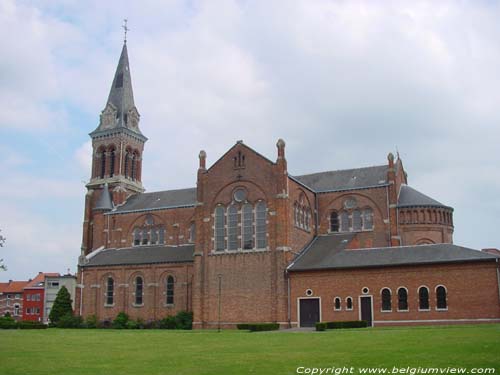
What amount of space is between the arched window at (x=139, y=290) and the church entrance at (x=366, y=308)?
2607cm

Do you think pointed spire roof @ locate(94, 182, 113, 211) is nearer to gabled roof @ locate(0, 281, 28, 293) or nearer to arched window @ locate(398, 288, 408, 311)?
arched window @ locate(398, 288, 408, 311)

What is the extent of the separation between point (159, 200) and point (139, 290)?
13.5 meters

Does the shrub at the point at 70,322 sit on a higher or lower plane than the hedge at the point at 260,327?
lower

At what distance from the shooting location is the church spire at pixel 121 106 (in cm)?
8412

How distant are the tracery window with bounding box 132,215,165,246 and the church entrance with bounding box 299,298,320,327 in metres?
24.7

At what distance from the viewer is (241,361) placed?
20.8m

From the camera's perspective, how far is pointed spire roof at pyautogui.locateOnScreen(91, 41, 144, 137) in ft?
276

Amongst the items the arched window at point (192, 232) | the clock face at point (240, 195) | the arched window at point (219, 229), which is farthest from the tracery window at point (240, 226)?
the arched window at point (192, 232)

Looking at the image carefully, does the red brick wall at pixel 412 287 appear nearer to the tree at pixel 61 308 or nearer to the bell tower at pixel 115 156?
the tree at pixel 61 308

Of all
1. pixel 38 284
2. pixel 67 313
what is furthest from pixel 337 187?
pixel 38 284

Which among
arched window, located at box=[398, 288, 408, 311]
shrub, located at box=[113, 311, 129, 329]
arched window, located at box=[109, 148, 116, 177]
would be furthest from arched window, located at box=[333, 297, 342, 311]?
arched window, located at box=[109, 148, 116, 177]

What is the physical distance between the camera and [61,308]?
225 feet

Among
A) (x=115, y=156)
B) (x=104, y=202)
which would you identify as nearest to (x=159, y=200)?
(x=104, y=202)

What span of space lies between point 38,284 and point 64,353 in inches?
3669
